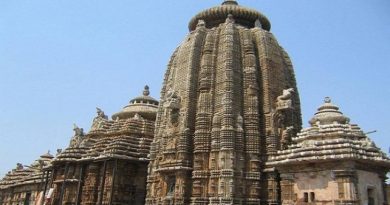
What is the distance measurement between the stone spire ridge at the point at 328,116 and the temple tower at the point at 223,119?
241 cm

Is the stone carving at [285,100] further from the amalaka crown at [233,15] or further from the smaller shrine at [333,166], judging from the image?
the amalaka crown at [233,15]

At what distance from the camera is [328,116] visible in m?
22.3

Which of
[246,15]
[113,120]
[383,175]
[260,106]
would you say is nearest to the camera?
[383,175]

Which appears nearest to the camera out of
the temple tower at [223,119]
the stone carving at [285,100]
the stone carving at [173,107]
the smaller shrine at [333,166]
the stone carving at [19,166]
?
the smaller shrine at [333,166]

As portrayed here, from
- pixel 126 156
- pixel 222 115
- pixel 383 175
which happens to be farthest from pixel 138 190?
pixel 383 175

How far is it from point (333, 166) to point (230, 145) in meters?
6.23

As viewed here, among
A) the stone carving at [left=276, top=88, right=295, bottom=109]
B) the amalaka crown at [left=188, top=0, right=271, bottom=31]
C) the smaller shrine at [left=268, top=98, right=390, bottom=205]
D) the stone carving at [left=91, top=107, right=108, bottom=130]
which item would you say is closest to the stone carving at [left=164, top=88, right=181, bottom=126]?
the stone carving at [left=276, top=88, right=295, bottom=109]

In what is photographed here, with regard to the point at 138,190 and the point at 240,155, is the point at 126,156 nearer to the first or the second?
the point at 138,190

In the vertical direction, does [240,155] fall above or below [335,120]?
below

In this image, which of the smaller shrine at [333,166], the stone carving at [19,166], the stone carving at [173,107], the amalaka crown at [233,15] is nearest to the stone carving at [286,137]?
the smaller shrine at [333,166]

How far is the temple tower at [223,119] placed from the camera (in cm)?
2350

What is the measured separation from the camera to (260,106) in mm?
26250

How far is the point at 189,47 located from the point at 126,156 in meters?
10.4

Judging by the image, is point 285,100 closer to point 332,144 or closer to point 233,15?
point 332,144
